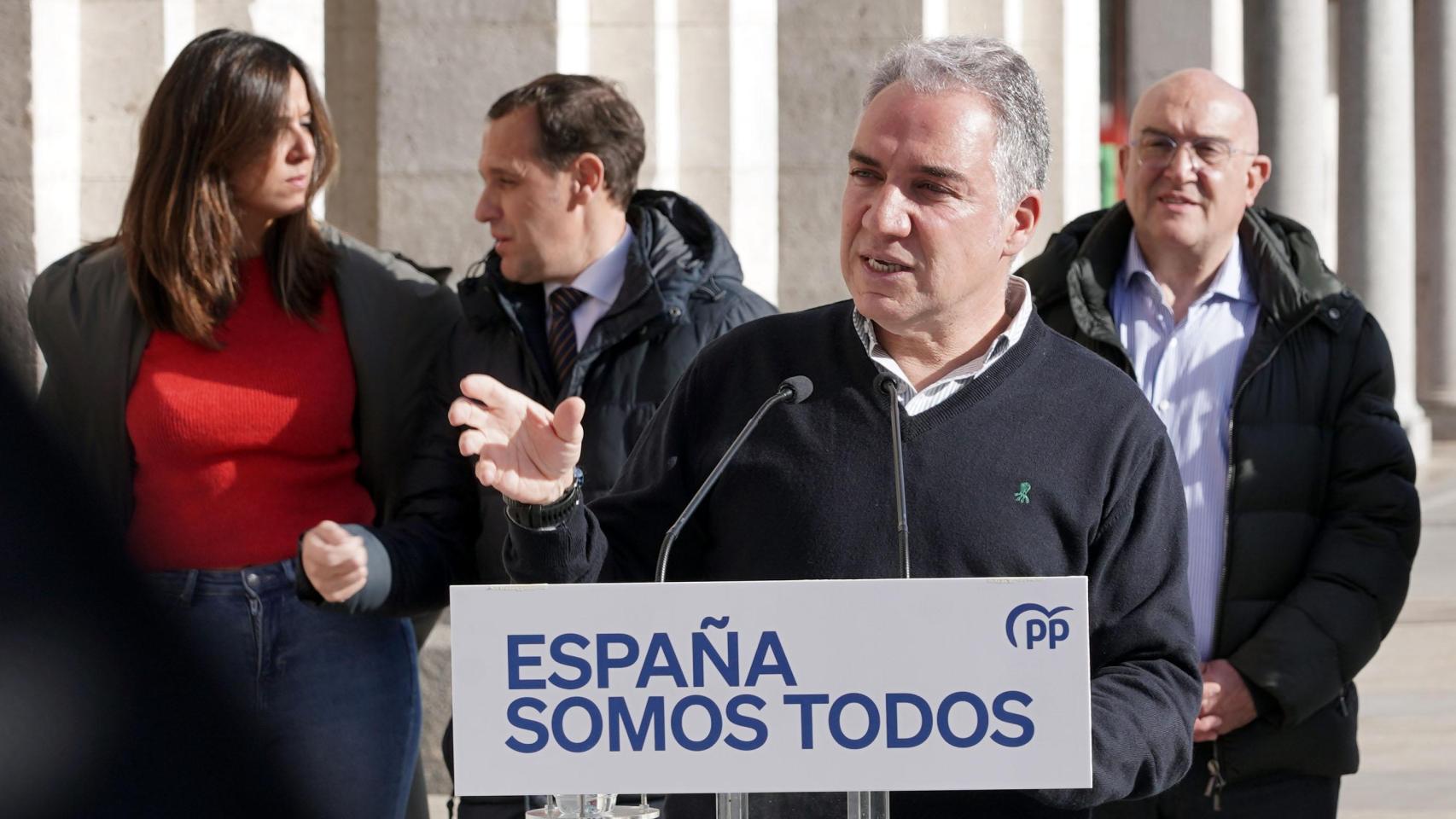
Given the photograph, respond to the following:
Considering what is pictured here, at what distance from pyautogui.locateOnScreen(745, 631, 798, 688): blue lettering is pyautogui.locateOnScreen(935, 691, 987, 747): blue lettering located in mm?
157

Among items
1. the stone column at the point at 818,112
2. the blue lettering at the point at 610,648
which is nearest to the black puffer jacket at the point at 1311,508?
the blue lettering at the point at 610,648

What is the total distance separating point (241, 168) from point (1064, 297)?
5.52 ft

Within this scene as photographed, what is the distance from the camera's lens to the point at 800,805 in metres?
2.35

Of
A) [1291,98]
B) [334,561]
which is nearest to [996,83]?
[334,561]

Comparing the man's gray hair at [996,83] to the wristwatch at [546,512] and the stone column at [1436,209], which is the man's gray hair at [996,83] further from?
the stone column at [1436,209]

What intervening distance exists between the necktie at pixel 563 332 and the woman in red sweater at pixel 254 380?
281 mm

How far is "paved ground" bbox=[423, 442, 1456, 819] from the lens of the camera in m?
6.05

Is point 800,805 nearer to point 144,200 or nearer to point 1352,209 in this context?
point 144,200

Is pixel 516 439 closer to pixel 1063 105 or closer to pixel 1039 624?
pixel 1039 624

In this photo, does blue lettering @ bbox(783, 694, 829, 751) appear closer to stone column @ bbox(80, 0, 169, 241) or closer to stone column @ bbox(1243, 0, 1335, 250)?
stone column @ bbox(80, 0, 169, 241)

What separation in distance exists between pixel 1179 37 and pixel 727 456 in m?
11.4

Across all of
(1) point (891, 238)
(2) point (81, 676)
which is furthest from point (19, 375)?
(1) point (891, 238)

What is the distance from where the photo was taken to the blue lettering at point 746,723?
200 cm

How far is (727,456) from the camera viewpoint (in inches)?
89.0
